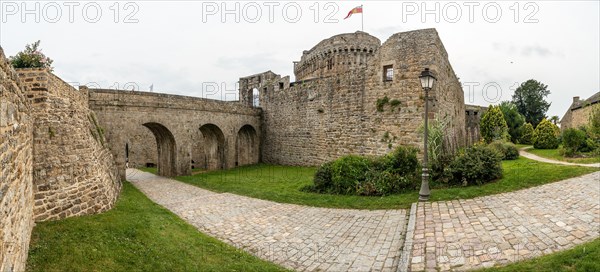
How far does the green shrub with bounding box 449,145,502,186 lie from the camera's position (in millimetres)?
9688

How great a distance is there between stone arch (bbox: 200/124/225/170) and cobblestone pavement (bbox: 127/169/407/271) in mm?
10843

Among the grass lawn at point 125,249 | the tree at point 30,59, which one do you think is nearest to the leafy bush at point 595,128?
the grass lawn at point 125,249

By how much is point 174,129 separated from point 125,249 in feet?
43.9

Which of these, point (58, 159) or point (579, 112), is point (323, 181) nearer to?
point (58, 159)

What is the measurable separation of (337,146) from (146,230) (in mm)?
12516

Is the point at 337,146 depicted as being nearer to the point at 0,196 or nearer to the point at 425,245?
the point at 425,245

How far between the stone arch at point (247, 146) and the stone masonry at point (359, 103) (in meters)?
0.85

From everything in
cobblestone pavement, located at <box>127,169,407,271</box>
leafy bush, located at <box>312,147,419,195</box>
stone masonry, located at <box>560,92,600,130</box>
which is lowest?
cobblestone pavement, located at <box>127,169,407,271</box>

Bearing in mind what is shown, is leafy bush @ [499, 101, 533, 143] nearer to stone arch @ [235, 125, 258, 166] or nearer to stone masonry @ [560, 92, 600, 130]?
stone masonry @ [560, 92, 600, 130]

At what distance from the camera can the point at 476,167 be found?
9672 mm

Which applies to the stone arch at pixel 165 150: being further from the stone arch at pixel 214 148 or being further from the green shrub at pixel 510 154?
the green shrub at pixel 510 154

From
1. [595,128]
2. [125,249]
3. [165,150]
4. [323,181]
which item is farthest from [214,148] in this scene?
[595,128]

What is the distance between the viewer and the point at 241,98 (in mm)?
28406

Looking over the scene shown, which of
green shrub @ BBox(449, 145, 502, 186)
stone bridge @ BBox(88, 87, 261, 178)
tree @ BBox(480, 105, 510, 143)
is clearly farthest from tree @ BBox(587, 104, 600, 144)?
stone bridge @ BBox(88, 87, 261, 178)
